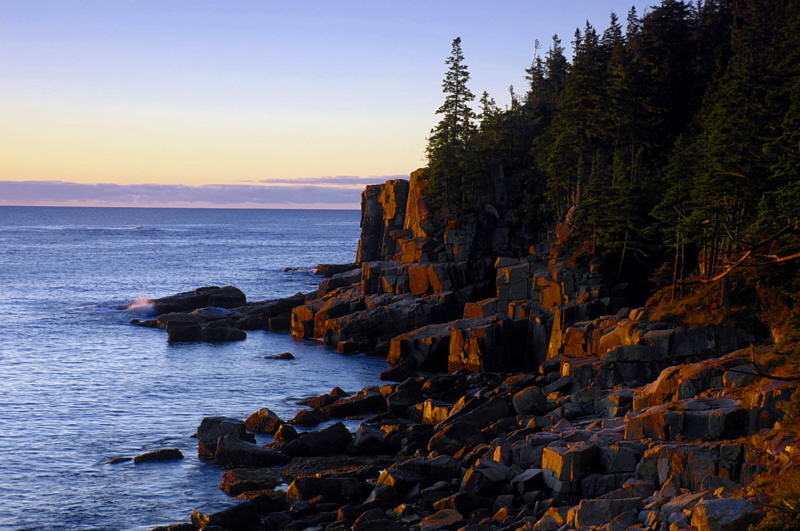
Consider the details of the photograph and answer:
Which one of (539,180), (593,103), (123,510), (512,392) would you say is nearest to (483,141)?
(539,180)

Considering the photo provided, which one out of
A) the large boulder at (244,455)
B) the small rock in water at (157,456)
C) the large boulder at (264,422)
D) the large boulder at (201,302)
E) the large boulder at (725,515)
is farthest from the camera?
the large boulder at (201,302)

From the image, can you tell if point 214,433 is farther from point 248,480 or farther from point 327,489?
point 327,489

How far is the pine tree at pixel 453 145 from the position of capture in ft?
241

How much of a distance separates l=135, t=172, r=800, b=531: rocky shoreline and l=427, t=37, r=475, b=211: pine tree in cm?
1244

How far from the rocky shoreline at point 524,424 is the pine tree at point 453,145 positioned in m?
12.4

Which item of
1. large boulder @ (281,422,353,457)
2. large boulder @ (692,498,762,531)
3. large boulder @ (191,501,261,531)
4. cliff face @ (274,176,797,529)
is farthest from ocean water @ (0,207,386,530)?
large boulder @ (692,498,762,531)

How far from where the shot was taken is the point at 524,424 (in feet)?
105

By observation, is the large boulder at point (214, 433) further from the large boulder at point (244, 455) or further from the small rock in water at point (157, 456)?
the small rock in water at point (157, 456)

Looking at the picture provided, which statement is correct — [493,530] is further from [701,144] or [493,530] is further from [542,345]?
[701,144]

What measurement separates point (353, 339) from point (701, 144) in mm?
30739

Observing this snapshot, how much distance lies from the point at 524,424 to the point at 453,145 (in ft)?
173

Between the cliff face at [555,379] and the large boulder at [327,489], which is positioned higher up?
the cliff face at [555,379]

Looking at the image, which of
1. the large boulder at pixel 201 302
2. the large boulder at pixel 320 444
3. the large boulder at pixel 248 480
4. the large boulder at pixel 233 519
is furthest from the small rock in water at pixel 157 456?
the large boulder at pixel 201 302

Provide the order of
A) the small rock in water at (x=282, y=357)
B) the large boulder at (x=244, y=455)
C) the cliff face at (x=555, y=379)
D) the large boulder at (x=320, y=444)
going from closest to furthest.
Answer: the cliff face at (x=555, y=379), the large boulder at (x=244, y=455), the large boulder at (x=320, y=444), the small rock in water at (x=282, y=357)
